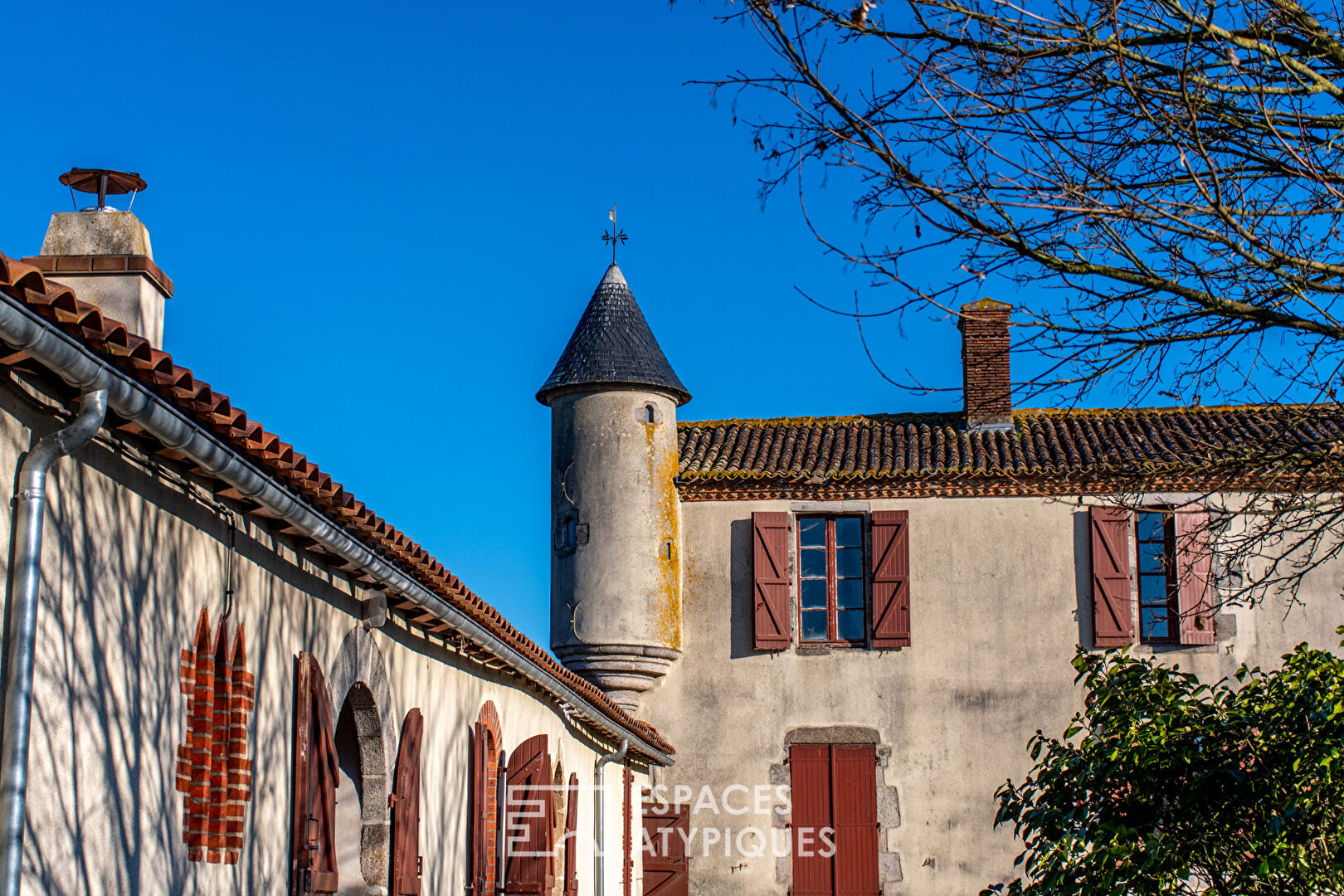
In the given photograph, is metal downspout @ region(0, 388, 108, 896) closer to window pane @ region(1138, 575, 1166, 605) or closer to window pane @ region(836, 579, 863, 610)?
window pane @ region(836, 579, 863, 610)

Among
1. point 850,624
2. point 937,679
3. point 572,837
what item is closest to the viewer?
point 572,837

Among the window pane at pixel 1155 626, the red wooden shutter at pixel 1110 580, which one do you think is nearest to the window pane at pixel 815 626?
the red wooden shutter at pixel 1110 580

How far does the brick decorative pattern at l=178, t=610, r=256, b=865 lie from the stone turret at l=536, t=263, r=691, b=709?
1207 centimetres

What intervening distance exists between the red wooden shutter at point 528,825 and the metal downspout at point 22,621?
259 inches

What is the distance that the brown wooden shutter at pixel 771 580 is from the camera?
1756 centimetres

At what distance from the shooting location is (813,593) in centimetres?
1786

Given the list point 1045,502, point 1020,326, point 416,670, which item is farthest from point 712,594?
point 1020,326

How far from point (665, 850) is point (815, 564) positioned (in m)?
3.93

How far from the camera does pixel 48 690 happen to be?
4.07 meters

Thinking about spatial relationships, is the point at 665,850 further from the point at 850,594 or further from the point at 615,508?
the point at 615,508

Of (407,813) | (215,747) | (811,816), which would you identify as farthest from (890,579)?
(215,747)

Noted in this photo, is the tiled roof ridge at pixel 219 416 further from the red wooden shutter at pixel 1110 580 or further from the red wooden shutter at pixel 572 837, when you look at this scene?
the red wooden shutter at pixel 1110 580

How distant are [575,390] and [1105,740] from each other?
12.2 m

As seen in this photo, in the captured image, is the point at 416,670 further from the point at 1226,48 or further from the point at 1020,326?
the point at 1226,48
